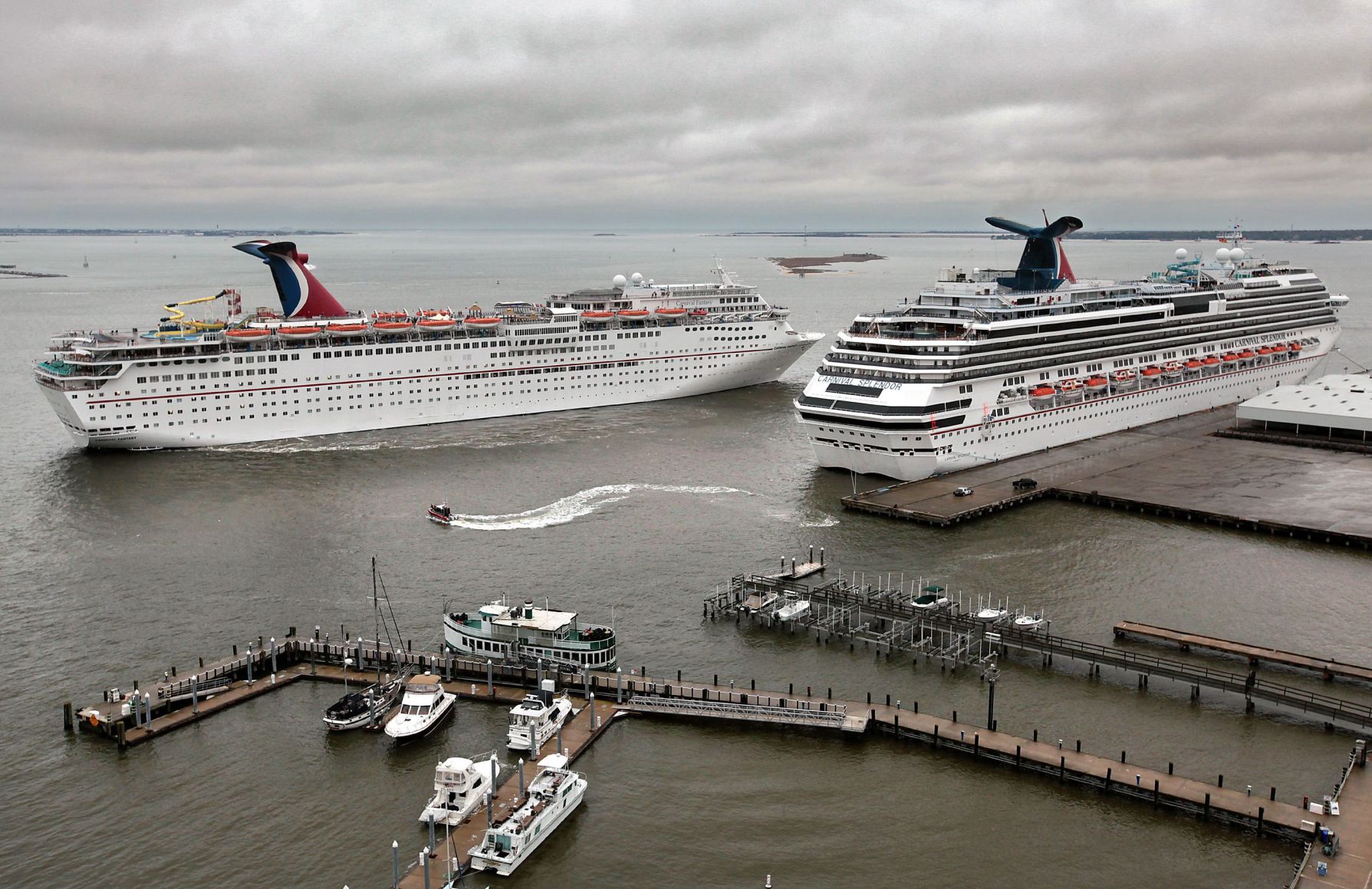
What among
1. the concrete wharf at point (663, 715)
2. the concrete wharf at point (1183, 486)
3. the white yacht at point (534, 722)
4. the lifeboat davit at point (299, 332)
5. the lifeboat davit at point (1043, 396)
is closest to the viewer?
the concrete wharf at point (663, 715)

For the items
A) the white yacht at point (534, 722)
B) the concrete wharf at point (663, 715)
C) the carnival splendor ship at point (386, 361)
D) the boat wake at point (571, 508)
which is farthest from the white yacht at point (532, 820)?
the carnival splendor ship at point (386, 361)

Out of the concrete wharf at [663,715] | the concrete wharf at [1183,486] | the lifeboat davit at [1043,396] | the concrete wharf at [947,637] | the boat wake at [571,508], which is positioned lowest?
the concrete wharf at [663,715]

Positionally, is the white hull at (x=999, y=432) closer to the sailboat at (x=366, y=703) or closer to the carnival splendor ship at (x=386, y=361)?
the carnival splendor ship at (x=386, y=361)

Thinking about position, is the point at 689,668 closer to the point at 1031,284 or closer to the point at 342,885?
the point at 342,885

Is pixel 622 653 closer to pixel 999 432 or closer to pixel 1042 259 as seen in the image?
pixel 999 432

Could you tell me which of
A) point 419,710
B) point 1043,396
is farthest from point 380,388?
point 419,710

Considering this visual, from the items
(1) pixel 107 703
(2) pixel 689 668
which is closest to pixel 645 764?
(2) pixel 689 668
